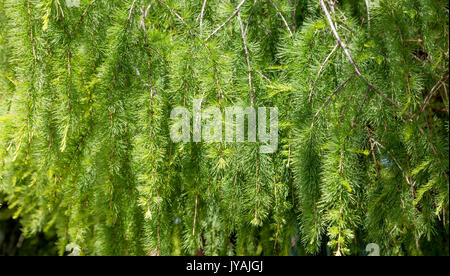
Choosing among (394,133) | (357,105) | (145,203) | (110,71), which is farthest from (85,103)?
(394,133)

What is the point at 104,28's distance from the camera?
1.03m

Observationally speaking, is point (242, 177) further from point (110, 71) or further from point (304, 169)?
point (110, 71)

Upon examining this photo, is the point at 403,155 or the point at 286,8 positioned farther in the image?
the point at 286,8

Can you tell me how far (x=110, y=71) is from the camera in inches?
37.1
